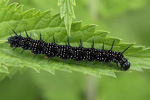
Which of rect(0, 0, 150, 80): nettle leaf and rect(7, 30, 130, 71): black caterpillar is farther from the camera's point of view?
rect(7, 30, 130, 71): black caterpillar

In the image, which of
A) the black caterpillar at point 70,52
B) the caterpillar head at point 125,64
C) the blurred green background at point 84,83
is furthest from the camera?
the blurred green background at point 84,83

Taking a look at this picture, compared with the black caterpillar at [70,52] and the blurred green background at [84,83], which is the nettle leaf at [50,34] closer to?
the black caterpillar at [70,52]

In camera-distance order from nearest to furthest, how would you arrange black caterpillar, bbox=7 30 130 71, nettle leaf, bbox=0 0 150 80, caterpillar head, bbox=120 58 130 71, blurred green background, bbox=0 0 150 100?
nettle leaf, bbox=0 0 150 80, caterpillar head, bbox=120 58 130 71, black caterpillar, bbox=7 30 130 71, blurred green background, bbox=0 0 150 100

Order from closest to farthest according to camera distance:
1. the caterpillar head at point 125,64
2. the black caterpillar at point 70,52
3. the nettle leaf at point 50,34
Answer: the nettle leaf at point 50,34 → the caterpillar head at point 125,64 → the black caterpillar at point 70,52

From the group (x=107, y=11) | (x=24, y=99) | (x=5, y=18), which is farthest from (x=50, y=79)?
(x=5, y=18)

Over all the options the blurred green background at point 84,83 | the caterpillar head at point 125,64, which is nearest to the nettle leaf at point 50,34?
the caterpillar head at point 125,64

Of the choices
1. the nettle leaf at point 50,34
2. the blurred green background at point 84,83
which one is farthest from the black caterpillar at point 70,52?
the blurred green background at point 84,83

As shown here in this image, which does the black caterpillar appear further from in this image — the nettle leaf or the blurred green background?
the blurred green background

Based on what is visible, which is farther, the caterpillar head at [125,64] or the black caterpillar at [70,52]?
the black caterpillar at [70,52]

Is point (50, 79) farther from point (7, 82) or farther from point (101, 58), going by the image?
point (101, 58)

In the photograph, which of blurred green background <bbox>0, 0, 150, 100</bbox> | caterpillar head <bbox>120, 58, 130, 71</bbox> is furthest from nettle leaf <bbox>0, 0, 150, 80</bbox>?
blurred green background <bbox>0, 0, 150, 100</bbox>

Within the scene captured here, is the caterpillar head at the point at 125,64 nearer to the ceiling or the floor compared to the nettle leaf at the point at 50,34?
nearer to the floor
